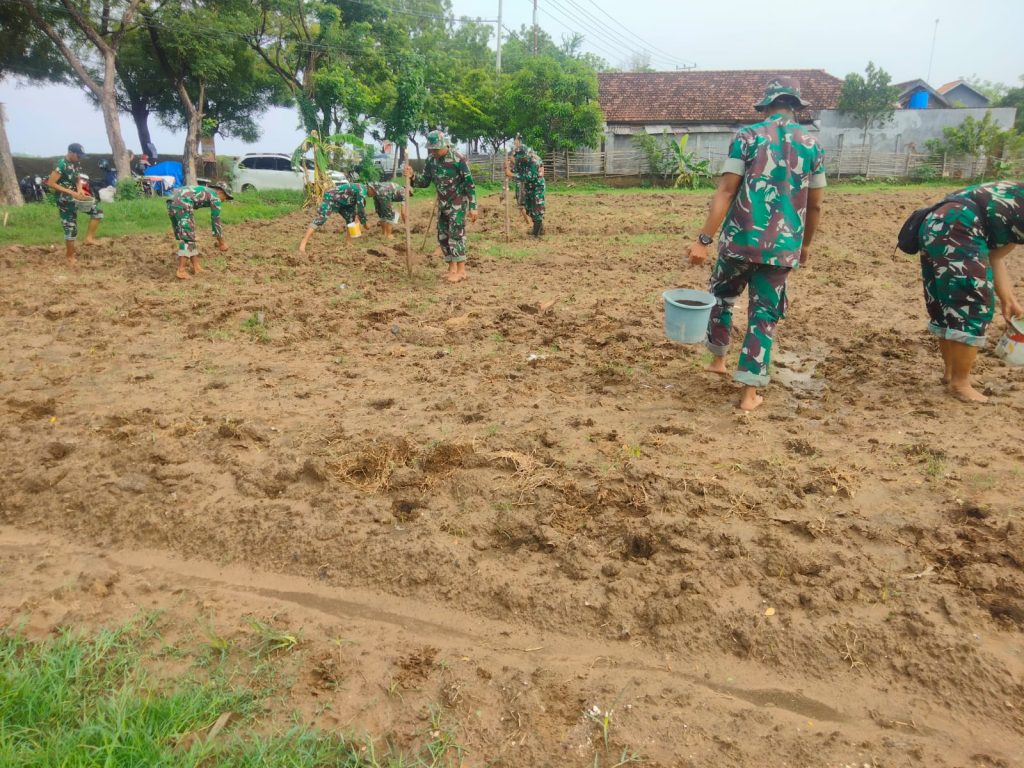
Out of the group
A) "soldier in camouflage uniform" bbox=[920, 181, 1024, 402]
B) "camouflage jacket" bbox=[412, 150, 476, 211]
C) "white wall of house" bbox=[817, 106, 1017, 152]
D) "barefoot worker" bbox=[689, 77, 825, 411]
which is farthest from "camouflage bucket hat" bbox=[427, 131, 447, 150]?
"white wall of house" bbox=[817, 106, 1017, 152]

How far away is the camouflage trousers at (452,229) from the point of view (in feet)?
24.1

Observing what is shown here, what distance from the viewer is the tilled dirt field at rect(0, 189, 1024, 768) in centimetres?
199

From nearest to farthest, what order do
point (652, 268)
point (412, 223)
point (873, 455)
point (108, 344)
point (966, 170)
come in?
1. point (873, 455)
2. point (108, 344)
3. point (652, 268)
4. point (412, 223)
5. point (966, 170)

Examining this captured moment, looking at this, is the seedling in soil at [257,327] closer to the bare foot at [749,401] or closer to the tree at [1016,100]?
the bare foot at [749,401]

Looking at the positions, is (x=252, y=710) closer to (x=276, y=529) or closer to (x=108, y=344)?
(x=276, y=529)

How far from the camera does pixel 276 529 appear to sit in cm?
285

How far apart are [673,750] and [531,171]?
30.8 feet

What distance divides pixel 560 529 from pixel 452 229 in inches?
205

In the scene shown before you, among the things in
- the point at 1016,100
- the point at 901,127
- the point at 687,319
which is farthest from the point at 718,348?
the point at 1016,100

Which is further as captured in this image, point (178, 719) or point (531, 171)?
point (531, 171)

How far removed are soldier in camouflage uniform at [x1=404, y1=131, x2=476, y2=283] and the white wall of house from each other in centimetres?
2120

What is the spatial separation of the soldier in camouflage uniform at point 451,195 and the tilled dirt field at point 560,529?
7.55 ft

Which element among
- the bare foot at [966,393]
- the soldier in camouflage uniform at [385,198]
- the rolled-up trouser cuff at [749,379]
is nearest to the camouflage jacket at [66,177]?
the soldier in camouflage uniform at [385,198]

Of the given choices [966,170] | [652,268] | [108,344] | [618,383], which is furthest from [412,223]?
[966,170]
